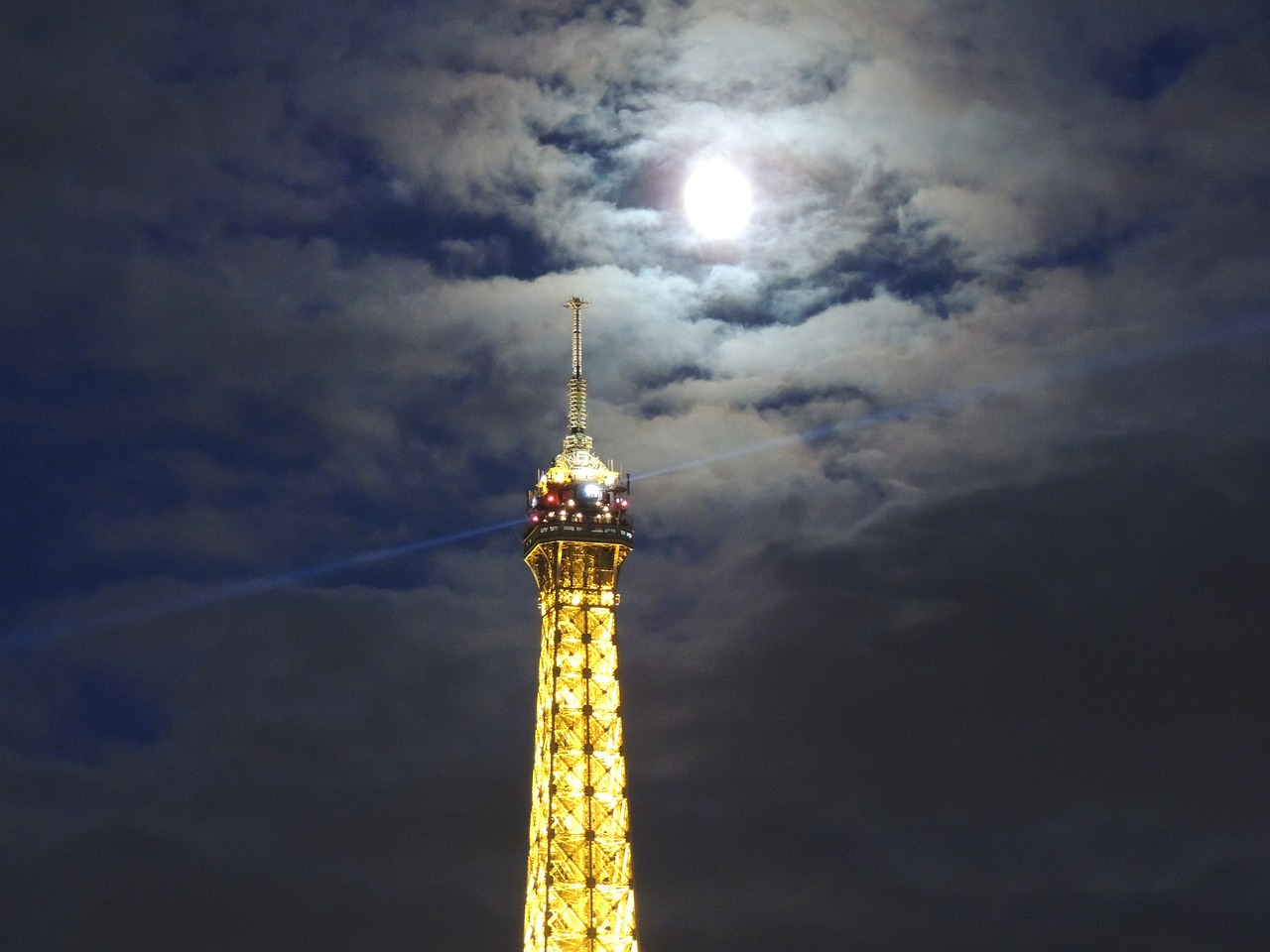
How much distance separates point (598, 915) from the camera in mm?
194375

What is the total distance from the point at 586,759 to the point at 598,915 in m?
12.9

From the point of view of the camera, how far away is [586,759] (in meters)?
199

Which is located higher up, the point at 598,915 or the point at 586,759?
the point at 586,759

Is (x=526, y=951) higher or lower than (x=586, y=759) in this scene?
lower

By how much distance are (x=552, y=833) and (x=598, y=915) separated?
7.57 m

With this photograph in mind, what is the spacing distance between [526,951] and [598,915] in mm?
6614

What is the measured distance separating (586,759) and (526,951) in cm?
1628

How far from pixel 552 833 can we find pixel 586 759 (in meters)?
6.86

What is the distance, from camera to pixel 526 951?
19512 centimetres

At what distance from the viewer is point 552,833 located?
196125 mm
